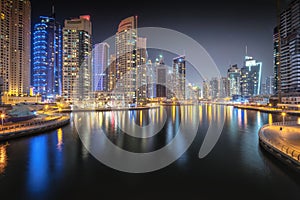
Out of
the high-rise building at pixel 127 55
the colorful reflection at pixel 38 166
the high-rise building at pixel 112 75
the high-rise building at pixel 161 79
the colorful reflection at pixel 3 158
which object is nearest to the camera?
the colorful reflection at pixel 38 166

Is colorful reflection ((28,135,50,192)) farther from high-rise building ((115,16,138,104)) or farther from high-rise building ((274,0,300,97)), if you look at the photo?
high-rise building ((115,16,138,104))

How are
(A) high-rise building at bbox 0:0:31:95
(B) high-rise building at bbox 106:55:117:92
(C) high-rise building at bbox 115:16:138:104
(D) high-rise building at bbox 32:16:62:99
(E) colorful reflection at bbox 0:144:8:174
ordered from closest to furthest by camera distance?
1. (E) colorful reflection at bbox 0:144:8:174
2. (A) high-rise building at bbox 0:0:31:95
3. (D) high-rise building at bbox 32:16:62:99
4. (C) high-rise building at bbox 115:16:138:104
5. (B) high-rise building at bbox 106:55:117:92

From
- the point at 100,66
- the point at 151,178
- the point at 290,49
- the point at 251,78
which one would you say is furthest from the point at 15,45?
the point at 251,78


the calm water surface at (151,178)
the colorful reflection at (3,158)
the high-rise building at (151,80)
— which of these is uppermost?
the high-rise building at (151,80)

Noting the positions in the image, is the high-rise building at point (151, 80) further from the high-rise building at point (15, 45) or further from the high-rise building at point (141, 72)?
the high-rise building at point (15, 45)

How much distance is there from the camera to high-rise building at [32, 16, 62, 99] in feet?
392

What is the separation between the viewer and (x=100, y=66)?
166250mm

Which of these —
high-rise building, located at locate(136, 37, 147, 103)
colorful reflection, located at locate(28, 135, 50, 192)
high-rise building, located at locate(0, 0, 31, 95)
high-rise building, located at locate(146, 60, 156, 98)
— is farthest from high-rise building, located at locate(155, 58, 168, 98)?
colorful reflection, located at locate(28, 135, 50, 192)

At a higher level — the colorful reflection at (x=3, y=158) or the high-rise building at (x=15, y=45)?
the high-rise building at (x=15, y=45)

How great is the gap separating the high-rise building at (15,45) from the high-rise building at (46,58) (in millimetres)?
11709

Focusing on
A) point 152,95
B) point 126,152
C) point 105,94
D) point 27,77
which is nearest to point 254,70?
point 152,95

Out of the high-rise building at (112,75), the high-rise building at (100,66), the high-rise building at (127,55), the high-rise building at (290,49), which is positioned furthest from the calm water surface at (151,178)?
the high-rise building at (100,66)

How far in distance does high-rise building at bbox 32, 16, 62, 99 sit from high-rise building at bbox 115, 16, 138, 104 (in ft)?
132

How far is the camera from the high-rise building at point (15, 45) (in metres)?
87.1
